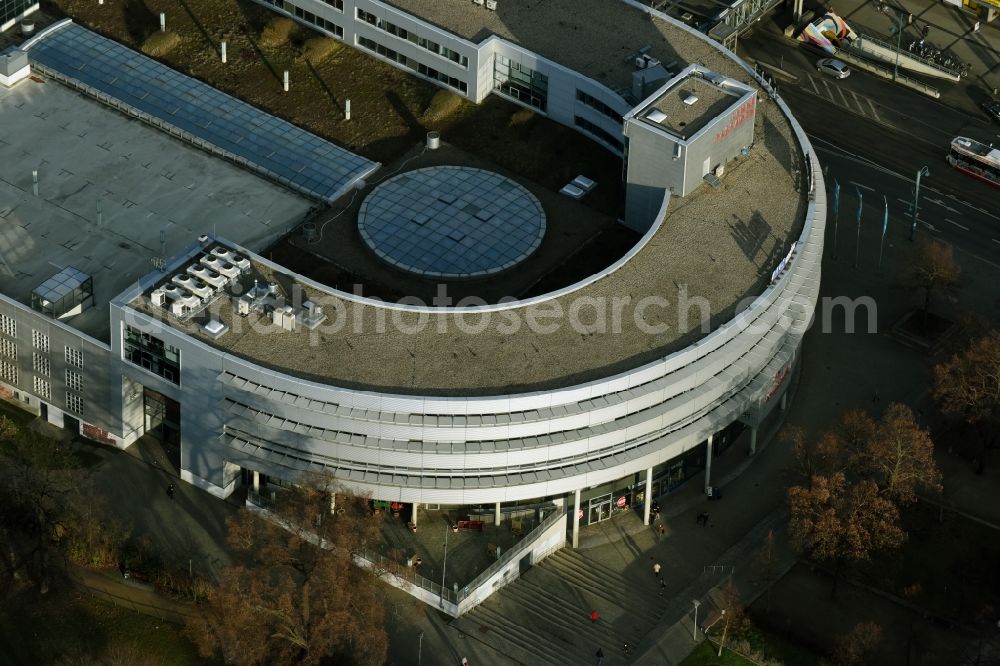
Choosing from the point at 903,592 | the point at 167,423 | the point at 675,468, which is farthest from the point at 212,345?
the point at 903,592

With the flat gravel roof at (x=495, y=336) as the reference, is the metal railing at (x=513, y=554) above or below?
below

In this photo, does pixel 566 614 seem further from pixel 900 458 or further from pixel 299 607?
pixel 900 458

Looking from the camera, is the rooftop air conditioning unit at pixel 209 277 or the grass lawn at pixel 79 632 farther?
the rooftop air conditioning unit at pixel 209 277

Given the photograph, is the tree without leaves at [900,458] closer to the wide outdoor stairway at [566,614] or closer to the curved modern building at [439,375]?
the curved modern building at [439,375]

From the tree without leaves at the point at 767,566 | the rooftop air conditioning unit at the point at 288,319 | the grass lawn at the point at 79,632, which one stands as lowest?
the grass lawn at the point at 79,632

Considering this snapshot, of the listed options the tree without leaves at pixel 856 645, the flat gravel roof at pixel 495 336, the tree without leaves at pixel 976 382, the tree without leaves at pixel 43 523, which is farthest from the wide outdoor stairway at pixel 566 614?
the tree without leaves at pixel 43 523

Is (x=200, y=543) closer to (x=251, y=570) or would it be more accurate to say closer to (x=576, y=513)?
(x=251, y=570)
